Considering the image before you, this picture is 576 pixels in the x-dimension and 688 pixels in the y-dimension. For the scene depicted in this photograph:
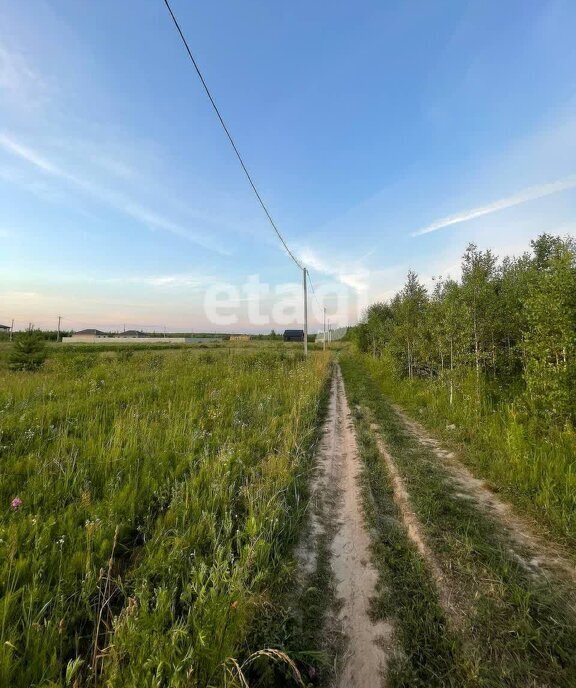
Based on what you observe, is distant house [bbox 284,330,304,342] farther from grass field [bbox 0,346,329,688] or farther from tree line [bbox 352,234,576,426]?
grass field [bbox 0,346,329,688]

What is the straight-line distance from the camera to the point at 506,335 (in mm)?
8945

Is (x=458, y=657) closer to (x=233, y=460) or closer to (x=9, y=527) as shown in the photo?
(x=233, y=460)

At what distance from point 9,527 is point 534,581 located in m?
4.49

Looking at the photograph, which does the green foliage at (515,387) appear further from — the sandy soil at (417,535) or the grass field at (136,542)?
the grass field at (136,542)

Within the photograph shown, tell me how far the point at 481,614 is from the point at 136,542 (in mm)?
2962

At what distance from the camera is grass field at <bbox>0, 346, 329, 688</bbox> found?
5.69 ft

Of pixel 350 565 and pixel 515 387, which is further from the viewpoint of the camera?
pixel 515 387

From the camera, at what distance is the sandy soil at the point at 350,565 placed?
1.90 m

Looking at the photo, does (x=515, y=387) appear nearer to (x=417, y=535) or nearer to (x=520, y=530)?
(x=520, y=530)

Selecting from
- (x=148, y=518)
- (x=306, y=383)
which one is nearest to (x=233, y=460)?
(x=148, y=518)

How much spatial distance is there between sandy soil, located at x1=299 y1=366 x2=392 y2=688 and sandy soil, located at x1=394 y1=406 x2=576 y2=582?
1.48 metres

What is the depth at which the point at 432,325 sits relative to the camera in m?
10.9

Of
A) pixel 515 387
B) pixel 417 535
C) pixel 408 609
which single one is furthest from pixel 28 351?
pixel 515 387

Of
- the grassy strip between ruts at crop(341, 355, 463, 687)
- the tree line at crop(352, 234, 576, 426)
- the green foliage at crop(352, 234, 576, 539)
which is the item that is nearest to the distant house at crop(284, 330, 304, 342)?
the tree line at crop(352, 234, 576, 426)
